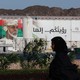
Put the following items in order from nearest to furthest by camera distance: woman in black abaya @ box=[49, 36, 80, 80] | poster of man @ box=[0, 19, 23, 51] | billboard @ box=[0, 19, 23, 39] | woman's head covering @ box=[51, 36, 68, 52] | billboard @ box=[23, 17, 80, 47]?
woman in black abaya @ box=[49, 36, 80, 80] < woman's head covering @ box=[51, 36, 68, 52] < billboard @ box=[0, 19, 23, 39] < poster of man @ box=[0, 19, 23, 51] < billboard @ box=[23, 17, 80, 47]

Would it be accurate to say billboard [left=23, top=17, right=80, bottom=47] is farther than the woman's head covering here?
Yes

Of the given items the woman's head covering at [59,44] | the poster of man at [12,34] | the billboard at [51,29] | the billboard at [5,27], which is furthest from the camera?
the billboard at [51,29]

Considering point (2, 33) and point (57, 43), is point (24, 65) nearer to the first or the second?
point (57, 43)

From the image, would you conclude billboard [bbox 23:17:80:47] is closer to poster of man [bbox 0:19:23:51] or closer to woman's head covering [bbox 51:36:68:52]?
poster of man [bbox 0:19:23:51]

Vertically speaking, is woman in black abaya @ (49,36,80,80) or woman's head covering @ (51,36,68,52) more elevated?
woman's head covering @ (51,36,68,52)

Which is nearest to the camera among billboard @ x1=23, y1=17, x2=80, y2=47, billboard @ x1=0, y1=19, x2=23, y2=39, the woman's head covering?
the woman's head covering

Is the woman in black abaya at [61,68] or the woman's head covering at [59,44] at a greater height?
the woman's head covering at [59,44]

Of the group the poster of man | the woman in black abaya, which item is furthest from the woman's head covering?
the poster of man

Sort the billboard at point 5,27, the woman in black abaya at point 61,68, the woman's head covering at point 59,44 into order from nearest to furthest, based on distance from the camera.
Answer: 1. the woman in black abaya at point 61,68
2. the woman's head covering at point 59,44
3. the billboard at point 5,27

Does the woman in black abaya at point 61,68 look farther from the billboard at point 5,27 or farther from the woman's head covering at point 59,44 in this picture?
the billboard at point 5,27

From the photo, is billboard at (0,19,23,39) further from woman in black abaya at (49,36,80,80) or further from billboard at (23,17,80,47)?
woman in black abaya at (49,36,80,80)

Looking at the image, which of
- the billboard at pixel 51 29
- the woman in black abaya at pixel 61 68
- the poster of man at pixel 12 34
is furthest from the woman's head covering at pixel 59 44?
the billboard at pixel 51 29

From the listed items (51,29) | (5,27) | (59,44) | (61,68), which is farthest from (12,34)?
(61,68)

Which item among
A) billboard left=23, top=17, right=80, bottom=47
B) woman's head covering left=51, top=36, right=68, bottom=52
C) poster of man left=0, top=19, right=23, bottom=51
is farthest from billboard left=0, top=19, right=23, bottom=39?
woman's head covering left=51, top=36, right=68, bottom=52
